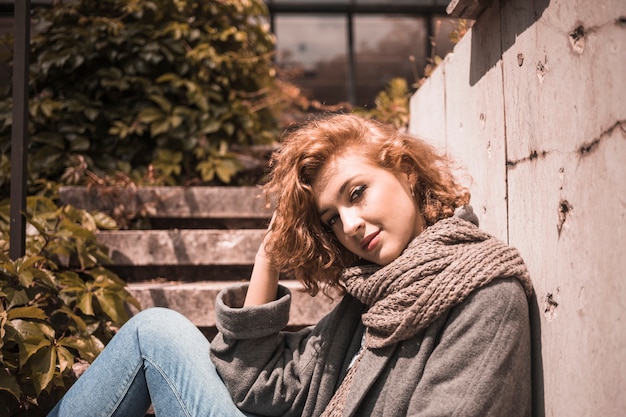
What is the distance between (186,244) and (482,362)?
6.33 ft

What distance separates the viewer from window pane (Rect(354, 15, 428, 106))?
6293 millimetres

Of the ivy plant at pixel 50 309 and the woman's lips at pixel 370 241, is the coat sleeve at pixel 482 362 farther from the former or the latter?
the ivy plant at pixel 50 309

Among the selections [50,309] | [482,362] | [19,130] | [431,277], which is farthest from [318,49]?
[482,362]

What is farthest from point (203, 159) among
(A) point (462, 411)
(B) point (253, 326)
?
(A) point (462, 411)

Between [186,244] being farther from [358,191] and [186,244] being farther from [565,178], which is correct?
[565,178]

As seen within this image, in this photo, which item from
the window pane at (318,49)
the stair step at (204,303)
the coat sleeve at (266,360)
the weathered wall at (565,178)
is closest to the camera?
the weathered wall at (565,178)

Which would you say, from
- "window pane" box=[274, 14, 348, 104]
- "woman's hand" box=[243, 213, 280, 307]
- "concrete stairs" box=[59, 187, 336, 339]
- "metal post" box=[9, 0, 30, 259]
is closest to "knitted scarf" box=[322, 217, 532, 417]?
"woman's hand" box=[243, 213, 280, 307]

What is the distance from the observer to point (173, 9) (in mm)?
3904

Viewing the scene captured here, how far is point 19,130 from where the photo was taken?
1.91m

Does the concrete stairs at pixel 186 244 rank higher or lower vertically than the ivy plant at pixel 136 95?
lower

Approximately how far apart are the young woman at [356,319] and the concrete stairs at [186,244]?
66 cm

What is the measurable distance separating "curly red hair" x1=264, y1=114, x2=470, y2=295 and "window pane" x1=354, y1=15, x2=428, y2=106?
4.94 m

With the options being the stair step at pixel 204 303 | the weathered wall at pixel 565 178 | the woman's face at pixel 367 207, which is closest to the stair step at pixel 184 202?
the stair step at pixel 204 303

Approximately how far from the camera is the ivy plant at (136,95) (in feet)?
11.1
